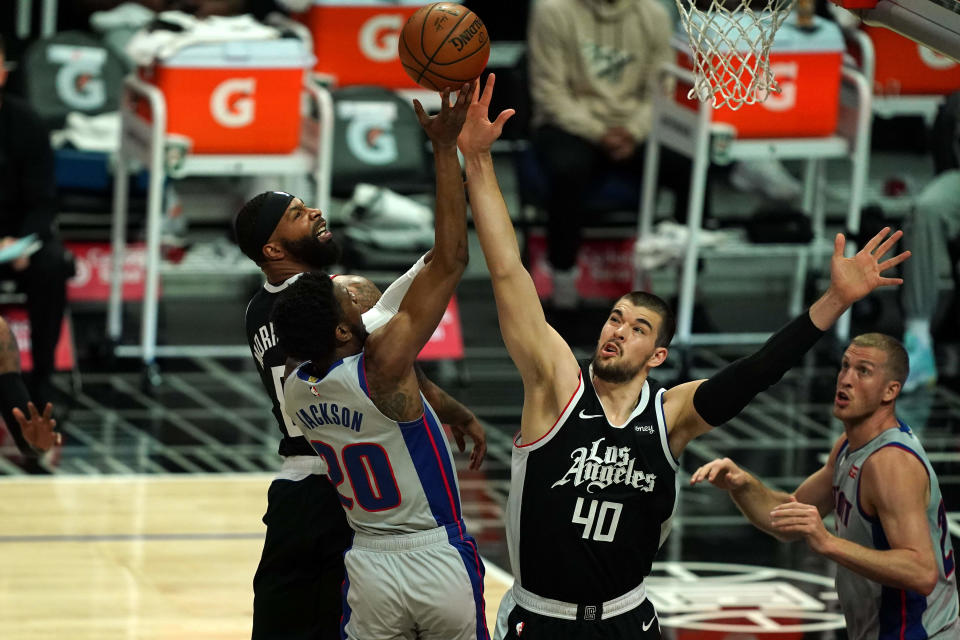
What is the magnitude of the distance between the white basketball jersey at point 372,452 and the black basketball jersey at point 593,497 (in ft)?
0.79

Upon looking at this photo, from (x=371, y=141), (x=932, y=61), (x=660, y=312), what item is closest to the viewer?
(x=660, y=312)

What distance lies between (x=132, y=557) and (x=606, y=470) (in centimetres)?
298

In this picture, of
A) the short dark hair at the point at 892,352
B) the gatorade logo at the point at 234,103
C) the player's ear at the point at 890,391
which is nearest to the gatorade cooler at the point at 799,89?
the gatorade logo at the point at 234,103

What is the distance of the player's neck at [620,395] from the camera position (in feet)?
15.0

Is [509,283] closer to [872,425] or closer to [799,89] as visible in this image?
[872,425]

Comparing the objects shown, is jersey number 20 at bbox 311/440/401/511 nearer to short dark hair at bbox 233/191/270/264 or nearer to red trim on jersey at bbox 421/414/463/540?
red trim on jersey at bbox 421/414/463/540

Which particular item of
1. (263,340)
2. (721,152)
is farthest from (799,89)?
(263,340)

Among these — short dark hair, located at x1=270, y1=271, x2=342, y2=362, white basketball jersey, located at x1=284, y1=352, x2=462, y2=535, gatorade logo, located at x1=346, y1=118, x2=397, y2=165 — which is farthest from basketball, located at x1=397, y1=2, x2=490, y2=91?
gatorade logo, located at x1=346, y1=118, x2=397, y2=165

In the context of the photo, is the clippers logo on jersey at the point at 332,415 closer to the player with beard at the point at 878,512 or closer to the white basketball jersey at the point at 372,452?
the white basketball jersey at the point at 372,452

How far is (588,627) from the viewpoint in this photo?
4.54 m

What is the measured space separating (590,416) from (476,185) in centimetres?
68

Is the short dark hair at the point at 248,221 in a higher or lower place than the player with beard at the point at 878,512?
higher

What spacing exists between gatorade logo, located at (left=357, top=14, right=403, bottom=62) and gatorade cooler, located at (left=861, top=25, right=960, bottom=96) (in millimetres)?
3093

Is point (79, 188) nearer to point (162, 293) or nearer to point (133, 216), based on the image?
point (133, 216)
